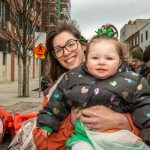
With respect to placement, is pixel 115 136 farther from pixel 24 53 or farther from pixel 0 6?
pixel 0 6

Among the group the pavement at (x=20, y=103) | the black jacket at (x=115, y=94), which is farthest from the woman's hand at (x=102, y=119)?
the pavement at (x=20, y=103)

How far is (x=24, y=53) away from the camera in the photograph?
1828cm

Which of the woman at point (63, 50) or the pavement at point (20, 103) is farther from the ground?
the woman at point (63, 50)

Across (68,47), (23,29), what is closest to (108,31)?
(68,47)

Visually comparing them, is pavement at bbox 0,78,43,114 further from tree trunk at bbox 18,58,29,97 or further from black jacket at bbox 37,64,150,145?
black jacket at bbox 37,64,150,145

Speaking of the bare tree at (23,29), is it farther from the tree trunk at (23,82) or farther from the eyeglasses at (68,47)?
the eyeglasses at (68,47)

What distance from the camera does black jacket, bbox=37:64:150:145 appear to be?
2.33 metres

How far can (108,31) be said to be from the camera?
2.64 metres

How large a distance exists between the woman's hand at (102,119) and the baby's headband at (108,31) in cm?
54

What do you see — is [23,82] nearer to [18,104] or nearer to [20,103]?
[20,103]

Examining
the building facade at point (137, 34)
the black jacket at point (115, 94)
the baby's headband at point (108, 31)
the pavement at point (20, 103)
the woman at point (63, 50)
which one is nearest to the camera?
the black jacket at point (115, 94)

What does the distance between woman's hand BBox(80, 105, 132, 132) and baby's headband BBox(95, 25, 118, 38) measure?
0.54 meters

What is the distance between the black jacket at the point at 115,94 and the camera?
2.33 m

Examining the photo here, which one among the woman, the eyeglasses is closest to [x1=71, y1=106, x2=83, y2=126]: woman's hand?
the woman
